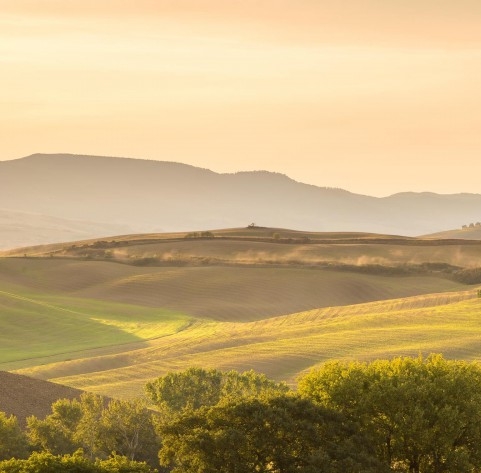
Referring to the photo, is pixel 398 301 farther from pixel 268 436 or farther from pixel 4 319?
pixel 268 436

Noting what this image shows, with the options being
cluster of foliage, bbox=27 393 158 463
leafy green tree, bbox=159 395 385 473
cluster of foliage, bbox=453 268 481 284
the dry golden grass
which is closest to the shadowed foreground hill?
cluster of foliage, bbox=27 393 158 463

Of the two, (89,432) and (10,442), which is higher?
(10,442)

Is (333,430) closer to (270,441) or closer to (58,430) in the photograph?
(270,441)

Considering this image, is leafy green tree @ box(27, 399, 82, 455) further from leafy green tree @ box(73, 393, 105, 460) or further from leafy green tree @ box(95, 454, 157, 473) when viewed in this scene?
leafy green tree @ box(95, 454, 157, 473)

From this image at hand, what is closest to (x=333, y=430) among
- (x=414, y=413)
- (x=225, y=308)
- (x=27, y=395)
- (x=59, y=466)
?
(x=414, y=413)

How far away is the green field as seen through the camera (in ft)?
292

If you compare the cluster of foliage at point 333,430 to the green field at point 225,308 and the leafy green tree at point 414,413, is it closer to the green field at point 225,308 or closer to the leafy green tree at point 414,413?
the leafy green tree at point 414,413

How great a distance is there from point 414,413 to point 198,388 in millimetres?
19285

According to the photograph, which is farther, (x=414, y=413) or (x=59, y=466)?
(x=414, y=413)

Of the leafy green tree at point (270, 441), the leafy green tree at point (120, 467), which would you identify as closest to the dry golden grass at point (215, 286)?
the leafy green tree at point (270, 441)

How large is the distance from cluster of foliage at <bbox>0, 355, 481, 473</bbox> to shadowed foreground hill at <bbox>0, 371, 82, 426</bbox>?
536 inches

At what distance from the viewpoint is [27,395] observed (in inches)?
2709

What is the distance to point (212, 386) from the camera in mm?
59969

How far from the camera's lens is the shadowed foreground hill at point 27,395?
215 feet
